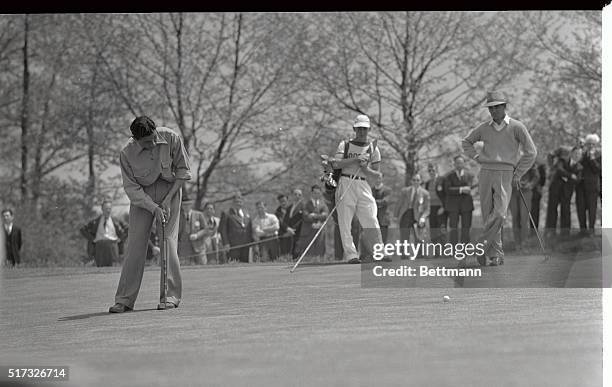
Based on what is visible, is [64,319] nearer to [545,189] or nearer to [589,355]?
[589,355]

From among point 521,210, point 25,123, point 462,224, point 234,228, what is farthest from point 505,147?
point 25,123

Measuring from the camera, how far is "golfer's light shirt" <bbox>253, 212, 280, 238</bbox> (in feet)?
41.8

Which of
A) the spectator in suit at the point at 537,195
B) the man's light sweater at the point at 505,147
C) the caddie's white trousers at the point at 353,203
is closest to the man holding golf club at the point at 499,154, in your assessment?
the man's light sweater at the point at 505,147

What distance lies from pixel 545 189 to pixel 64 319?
5475 mm

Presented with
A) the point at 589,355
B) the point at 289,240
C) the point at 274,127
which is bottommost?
the point at 589,355

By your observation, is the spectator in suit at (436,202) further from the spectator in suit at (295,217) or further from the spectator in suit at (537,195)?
the spectator in suit at (295,217)

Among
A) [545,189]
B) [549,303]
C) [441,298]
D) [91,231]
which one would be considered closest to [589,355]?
[549,303]

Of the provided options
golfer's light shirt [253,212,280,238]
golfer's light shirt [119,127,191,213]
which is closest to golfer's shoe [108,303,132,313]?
golfer's light shirt [119,127,191,213]

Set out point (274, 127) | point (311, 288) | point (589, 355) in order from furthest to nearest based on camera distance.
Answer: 1. point (274, 127)
2. point (311, 288)
3. point (589, 355)

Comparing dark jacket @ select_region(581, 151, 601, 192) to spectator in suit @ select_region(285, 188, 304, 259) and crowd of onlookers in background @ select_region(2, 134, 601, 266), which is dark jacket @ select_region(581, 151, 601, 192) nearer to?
crowd of onlookers in background @ select_region(2, 134, 601, 266)

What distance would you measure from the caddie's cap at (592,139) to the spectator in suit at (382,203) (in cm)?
213

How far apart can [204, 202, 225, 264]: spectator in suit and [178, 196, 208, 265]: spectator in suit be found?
1.5 inches

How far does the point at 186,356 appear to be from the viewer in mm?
7184

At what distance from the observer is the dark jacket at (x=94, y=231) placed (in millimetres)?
11809
